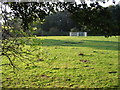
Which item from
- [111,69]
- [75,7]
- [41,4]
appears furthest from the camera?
[111,69]

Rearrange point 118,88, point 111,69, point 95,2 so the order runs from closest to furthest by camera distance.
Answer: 1. point 95,2
2. point 118,88
3. point 111,69

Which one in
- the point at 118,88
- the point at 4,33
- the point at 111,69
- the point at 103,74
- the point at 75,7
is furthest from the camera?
the point at 111,69

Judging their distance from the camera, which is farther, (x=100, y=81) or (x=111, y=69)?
(x=111, y=69)

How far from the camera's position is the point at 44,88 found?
4840 mm

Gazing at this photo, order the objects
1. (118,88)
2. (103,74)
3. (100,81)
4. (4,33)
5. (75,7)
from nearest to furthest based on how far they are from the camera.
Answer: (75,7), (4,33), (118,88), (100,81), (103,74)

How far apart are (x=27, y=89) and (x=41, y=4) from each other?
9.24ft

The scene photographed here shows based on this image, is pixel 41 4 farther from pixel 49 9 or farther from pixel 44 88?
pixel 44 88

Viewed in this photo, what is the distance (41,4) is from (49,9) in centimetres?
18

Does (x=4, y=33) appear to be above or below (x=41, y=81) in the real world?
above

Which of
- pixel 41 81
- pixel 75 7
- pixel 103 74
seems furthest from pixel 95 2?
pixel 103 74

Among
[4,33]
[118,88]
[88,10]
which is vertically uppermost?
[88,10]

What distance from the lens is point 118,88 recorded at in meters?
4.77

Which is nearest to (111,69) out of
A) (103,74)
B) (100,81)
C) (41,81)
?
(103,74)

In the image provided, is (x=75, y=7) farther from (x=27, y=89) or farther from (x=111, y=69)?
(x=111, y=69)
